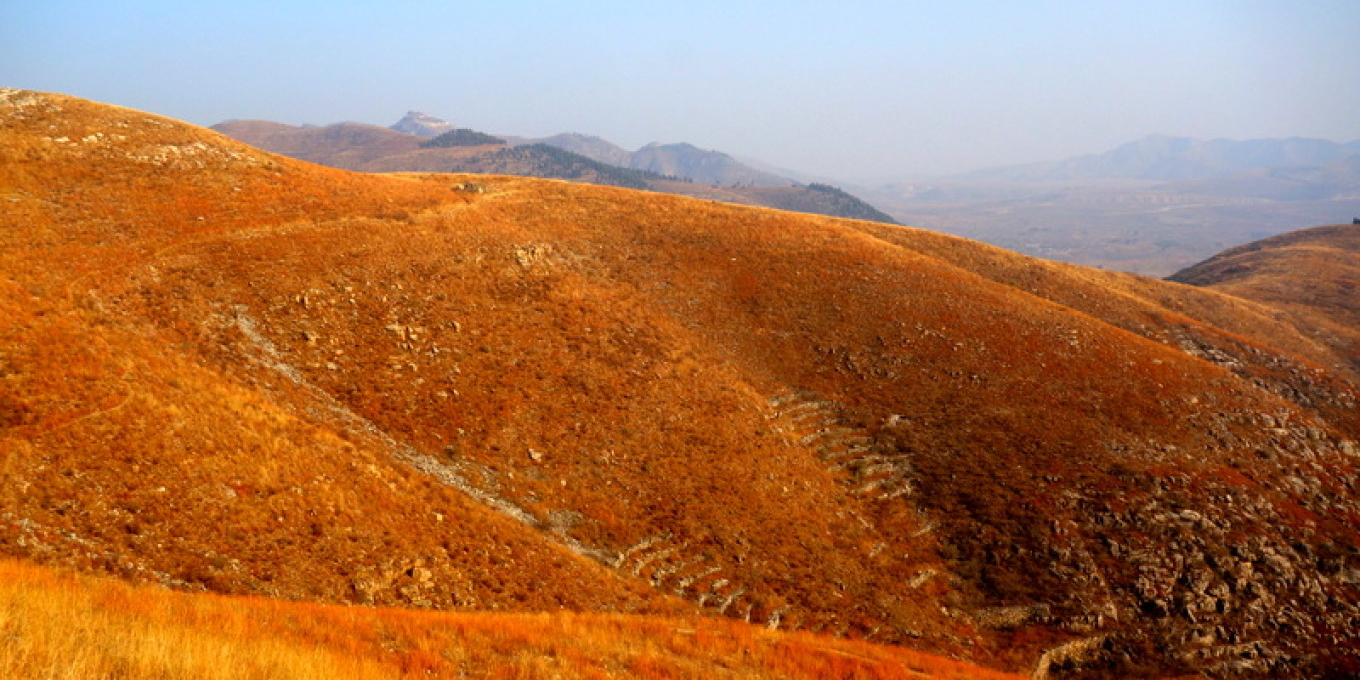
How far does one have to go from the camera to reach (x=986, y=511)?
34.0 meters

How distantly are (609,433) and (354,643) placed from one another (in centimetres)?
2155

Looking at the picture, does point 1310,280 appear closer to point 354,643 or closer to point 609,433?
point 609,433

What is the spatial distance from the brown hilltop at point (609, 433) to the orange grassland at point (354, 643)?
328 centimetres

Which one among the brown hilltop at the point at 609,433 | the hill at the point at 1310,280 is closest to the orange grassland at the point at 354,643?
the brown hilltop at the point at 609,433

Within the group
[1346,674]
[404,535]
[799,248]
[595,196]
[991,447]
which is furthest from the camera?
[595,196]

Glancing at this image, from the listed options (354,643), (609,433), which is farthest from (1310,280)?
(354,643)

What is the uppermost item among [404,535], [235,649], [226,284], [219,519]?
[226,284]

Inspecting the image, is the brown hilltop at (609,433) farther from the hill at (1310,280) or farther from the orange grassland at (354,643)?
the hill at (1310,280)

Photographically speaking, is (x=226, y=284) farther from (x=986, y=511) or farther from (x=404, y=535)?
(x=986, y=511)

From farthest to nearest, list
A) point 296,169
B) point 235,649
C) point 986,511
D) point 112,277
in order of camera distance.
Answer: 1. point 296,169
2. point 986,511
3. point 112,277
4. point 235,649

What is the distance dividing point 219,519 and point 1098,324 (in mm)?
61321

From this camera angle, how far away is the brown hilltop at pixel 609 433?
827 inches

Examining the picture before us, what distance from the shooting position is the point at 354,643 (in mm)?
13836

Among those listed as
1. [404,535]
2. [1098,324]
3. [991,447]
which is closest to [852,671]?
[404,535]
